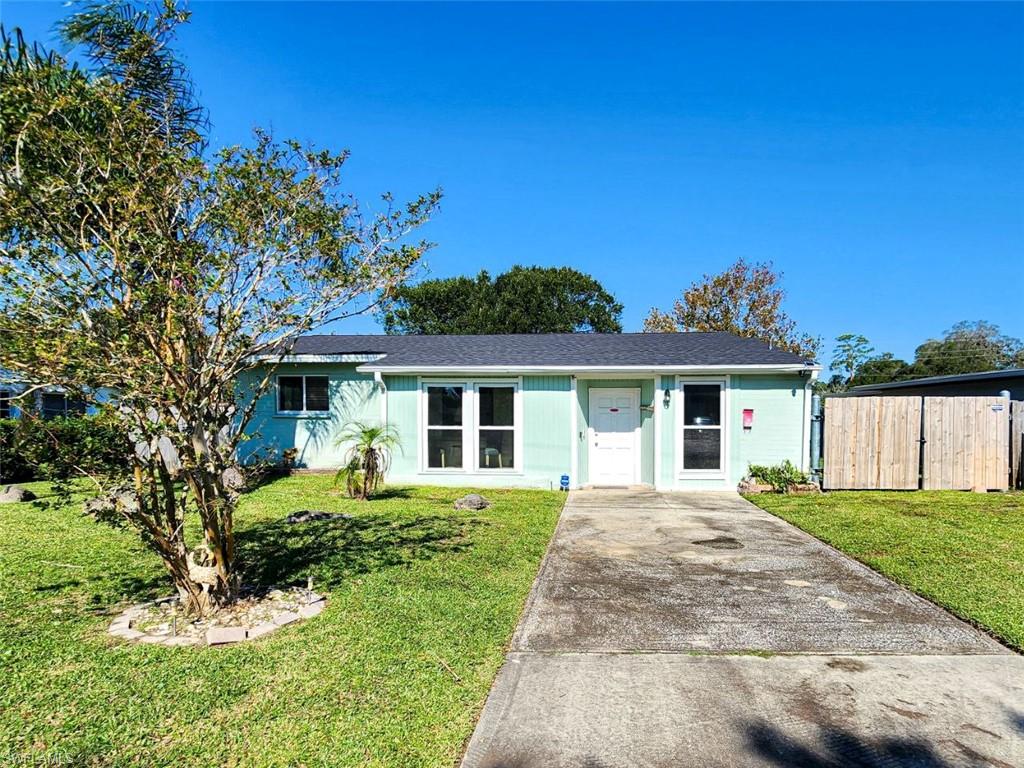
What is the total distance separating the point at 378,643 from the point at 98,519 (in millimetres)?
2265

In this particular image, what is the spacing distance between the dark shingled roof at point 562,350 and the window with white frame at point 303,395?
793 millimetres

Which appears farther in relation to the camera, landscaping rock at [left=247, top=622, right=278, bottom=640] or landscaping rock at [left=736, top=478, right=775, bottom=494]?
landscaping rock at [left=736, top=478, right=775, bottom=494]

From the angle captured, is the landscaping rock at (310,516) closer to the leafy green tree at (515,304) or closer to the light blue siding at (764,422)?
the light blue siding at (764,422)

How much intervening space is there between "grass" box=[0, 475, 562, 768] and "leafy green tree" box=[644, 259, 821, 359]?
73.5 feet

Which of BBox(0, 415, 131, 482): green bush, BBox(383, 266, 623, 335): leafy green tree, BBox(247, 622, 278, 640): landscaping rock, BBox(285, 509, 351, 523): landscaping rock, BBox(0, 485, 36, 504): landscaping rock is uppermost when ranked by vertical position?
BBox(383, 266, 623, 335): leafy green tree

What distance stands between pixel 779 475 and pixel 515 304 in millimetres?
23277

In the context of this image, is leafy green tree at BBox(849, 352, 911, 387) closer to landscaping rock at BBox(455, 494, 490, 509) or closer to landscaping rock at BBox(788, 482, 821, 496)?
landscaping rock at BBox(788, 482, 821, 496)

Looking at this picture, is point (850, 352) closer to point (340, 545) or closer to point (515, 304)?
point (515, 304)

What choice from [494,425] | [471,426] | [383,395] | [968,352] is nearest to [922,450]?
[494,425]

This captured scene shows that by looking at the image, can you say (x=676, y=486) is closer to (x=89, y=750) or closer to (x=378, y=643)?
(x=378, y=643)

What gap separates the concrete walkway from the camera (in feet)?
9.74

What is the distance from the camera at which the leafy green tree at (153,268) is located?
390 centimetres

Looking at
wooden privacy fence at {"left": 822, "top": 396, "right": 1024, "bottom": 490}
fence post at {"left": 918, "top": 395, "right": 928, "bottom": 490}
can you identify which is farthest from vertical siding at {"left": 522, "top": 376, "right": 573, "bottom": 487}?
fence post at {"left": 918, "top": 395, "right": 928, "bottom": 490}

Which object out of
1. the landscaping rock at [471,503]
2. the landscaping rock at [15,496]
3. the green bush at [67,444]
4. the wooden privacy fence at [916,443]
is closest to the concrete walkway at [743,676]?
the green bush at [67,444]
